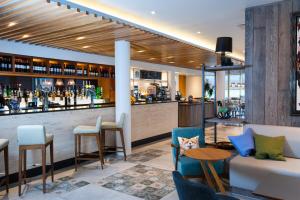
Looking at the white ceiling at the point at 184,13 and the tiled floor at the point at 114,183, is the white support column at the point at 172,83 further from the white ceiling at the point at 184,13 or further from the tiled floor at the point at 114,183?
the tiled floor at the point at 114,183

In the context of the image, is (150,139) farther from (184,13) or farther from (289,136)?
(289,136)

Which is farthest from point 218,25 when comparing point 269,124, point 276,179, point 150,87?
point 150,87

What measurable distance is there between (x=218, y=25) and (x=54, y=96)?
4844 millimetres

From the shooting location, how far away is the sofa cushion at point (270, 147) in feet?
11.5

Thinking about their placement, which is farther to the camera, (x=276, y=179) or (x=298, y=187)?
(x=276, y=179)

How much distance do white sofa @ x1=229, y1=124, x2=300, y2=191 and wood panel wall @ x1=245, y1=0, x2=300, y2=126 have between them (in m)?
0.31

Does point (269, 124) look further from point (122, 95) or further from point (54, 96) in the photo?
point (54, 96)

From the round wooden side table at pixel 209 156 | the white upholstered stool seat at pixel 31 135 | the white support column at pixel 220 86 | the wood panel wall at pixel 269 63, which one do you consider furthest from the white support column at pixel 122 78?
the white support column at pixel 220 86

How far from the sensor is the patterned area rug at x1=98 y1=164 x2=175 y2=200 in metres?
3.55

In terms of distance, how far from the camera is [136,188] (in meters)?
3.69

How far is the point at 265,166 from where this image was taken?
3213 mm

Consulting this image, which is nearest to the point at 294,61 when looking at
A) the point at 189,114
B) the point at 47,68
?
the point at 189,114

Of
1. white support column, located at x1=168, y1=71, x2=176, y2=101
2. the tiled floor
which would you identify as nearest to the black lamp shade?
the tiled floor

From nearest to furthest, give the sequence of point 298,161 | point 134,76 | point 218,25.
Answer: point 298,161
point 218,25
point 134,76
